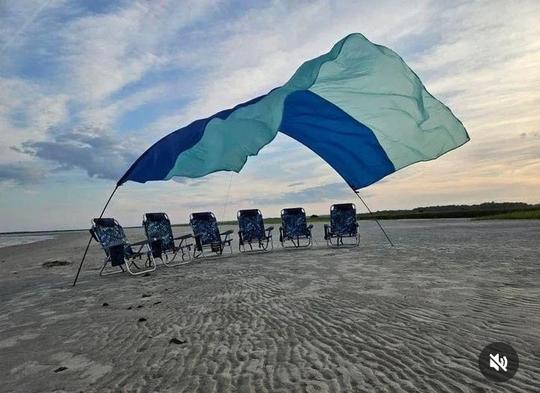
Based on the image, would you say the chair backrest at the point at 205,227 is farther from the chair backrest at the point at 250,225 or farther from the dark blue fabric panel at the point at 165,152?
the dark blue fabric panel at the point at 165,152

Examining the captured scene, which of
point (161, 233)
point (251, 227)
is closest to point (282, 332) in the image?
point (161, 233)

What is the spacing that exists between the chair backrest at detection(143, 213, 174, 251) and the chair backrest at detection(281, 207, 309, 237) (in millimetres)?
3870

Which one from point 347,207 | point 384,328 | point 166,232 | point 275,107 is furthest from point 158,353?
point 347,207

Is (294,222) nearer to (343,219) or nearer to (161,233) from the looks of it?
(343,219)

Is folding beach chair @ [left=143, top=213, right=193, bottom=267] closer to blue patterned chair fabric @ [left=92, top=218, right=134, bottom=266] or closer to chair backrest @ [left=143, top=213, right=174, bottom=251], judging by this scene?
chair backrest @ [left=143, top=213, right=174, bottom=251]

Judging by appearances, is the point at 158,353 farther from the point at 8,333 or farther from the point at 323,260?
the point at 323,260

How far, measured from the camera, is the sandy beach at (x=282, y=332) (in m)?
2.86

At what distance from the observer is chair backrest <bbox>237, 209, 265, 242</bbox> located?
13.3 metres

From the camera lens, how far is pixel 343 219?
1329 centimetres

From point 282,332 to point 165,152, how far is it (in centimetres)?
634

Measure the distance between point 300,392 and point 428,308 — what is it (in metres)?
2.47

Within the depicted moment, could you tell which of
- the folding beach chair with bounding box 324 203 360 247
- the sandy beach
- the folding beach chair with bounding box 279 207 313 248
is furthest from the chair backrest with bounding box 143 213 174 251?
the folding beach chair with bounding box 324 203 360 247

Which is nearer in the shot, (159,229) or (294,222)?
(159,229)

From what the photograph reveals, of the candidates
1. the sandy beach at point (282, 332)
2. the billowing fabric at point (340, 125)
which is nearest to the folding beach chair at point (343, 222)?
the billowing fabric at point (340, 125)
